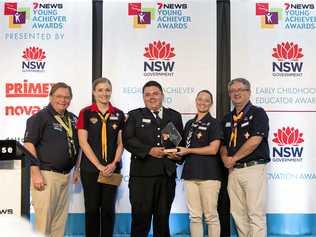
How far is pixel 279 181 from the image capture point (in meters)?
4.57

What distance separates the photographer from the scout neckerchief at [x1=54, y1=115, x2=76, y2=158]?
142 inches

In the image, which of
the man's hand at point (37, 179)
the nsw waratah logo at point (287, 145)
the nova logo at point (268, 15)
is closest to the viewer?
the man's hand at point (37, 179)

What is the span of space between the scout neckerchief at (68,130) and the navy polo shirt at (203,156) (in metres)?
0.99

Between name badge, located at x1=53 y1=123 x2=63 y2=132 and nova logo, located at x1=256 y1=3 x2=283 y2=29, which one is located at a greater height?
nova logo, located at x1=256 y1=3 x2=283 y2=29

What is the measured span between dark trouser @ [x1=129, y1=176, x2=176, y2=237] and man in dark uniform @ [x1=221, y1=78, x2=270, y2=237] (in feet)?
2.02

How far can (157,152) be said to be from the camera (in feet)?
12.2

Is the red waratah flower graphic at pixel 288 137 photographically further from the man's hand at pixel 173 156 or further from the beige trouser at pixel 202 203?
the man's hand at pixel 173 156

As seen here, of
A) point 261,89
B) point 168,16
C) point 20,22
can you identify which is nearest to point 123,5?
point 168,16

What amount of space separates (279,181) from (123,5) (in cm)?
242

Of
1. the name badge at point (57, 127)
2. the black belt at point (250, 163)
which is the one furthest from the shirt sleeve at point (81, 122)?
the black belt at point (250, 163)

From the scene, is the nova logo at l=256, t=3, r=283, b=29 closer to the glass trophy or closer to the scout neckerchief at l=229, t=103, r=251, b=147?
the scout neckerchief at l=229, t=103, r=251, b=147

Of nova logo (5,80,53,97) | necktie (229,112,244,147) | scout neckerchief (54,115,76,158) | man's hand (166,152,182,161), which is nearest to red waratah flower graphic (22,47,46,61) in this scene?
nova logo (5,80,53,97)

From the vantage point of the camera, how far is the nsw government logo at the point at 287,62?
15.1ft

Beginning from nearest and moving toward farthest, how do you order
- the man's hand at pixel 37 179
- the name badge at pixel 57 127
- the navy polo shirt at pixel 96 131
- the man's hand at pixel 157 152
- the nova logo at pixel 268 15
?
1. the man's hand at pixel 37 179
2. the name badge at pixel 57 127
3. the man's hand at pixel 157 152
4. the navy polo shirt at pixel 96 131
5. the nova logo at pixel 268 15
